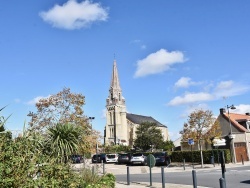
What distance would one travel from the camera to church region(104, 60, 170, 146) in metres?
128

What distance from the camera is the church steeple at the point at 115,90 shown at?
437 feet

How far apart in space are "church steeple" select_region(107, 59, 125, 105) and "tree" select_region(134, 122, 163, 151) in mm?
37250

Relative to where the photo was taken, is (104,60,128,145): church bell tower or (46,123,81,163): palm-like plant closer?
(46,123,81,163): palm-like plant

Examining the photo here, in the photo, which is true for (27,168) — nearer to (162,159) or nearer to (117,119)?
(162,159)

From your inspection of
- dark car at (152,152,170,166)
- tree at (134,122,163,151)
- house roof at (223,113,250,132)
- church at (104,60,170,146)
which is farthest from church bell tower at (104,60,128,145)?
dark car at (152,152,170,166)

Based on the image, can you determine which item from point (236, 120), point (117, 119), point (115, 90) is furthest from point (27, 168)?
point (115, 90)

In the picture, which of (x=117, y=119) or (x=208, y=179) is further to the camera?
(x=117, y=119)

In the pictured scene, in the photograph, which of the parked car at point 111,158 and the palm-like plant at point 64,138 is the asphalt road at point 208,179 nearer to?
the palm-like plant at point 64,138

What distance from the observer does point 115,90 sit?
441 ft

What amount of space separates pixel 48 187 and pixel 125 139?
125 m

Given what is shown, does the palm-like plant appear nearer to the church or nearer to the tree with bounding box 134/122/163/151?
the tree with bounding box 134/122/163/151

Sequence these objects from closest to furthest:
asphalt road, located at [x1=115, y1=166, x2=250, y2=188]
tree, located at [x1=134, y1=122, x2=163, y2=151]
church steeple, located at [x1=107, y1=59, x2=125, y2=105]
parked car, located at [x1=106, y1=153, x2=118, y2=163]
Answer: asphalt road, located at [x1=115, y1=166, x2=250, y2=188] < parked car, located at [x1=106, y1=153, x2=118, y2=163] < tree, located at [x1=134, y1=122, x2=163, y2=151] < church steeple, located at [x1=107, y1=59, x2=125, y2=105]

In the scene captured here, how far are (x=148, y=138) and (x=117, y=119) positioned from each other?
37.1 meters

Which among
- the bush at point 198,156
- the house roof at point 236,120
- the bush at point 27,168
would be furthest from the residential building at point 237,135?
the bush at point 27,168
